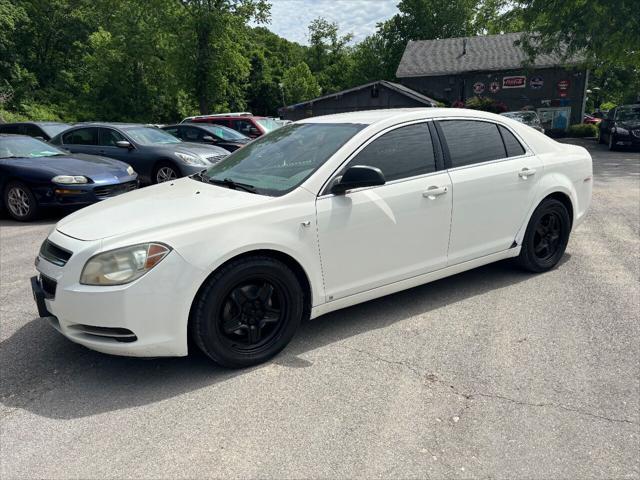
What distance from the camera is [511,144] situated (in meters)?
4.56

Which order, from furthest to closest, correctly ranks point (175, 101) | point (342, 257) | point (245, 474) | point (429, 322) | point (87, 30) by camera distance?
point (87, 30) → point (175, 101) → point (429, 322) → point (342, 257) → point (245, 474)

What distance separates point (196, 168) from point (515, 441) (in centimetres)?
838

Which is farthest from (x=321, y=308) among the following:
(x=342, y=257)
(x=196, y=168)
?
(x=196, y=168)

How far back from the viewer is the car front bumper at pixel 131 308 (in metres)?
→ 2.88

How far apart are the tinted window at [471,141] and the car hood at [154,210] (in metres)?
1.72

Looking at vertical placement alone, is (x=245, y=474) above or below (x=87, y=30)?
below

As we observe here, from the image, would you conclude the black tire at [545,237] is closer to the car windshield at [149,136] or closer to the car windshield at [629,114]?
the car windshield at [149,136]

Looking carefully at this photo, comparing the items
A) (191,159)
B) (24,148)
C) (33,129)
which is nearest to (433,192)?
(191,159)

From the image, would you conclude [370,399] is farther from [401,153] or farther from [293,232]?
[401,153]

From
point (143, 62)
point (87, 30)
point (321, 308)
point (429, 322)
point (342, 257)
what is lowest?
point (429, 322)

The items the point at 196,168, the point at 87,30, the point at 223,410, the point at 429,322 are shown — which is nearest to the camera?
the point at 223,410

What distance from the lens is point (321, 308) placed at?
3.52 m

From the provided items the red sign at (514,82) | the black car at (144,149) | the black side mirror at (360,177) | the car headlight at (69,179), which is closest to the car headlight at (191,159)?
the black car at (144,149)

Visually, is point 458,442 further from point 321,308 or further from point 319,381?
point 321,308
